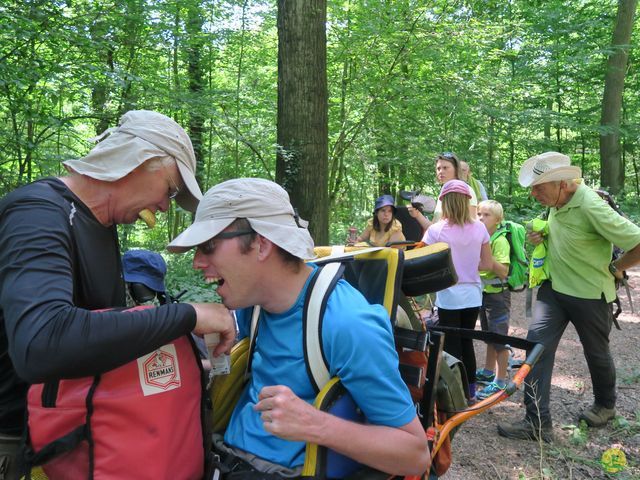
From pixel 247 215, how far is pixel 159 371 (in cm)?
54

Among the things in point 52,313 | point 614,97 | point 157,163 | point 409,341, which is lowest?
point 409,341

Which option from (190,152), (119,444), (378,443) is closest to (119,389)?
(119,444)

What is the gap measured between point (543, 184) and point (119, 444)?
11.7ft

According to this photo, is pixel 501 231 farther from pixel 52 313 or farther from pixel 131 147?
pixel 52 313

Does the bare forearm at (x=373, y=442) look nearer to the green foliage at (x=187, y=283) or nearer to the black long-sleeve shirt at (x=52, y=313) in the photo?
the black long-sleeve shirt at (x=52, y=313)

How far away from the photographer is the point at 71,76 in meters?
5.21

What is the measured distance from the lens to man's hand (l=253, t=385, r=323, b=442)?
1.41 m

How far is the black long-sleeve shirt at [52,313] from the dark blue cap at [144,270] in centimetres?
53

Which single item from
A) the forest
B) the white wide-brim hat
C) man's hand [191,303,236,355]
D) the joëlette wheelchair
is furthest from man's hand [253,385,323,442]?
the forest

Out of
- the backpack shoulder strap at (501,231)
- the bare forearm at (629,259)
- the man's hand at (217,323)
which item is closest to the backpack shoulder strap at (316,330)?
the man's hand at (217,323)

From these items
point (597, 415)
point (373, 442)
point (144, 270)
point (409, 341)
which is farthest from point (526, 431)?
point (144, 270)

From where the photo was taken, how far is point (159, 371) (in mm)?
1410

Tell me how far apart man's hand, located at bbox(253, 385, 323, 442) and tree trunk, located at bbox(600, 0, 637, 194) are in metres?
16.2

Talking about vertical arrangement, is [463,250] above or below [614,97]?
below
